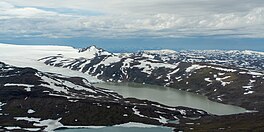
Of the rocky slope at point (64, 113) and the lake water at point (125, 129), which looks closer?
the lake water at point (125, 129)

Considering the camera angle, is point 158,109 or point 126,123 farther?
point 158,109

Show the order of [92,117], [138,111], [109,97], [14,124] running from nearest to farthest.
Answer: [14,124] → [92,117] → [138,111] → [109,97]

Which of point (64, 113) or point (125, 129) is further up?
point (64, 113)

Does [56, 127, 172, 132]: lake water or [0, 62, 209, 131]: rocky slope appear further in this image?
[0, 62, 209, 131]: rocky slope

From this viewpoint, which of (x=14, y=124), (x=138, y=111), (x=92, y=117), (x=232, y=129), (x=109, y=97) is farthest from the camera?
(x=109, y=97)

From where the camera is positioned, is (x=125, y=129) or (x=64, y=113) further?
(x=64, y=113)

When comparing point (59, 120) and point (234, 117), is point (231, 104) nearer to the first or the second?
point (234, 117)

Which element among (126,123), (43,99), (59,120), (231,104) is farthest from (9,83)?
(231,104)

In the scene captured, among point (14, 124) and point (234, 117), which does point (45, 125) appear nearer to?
point (14, 124)

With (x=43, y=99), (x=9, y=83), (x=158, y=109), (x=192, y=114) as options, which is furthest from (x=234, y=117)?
(x=9, y=83)
